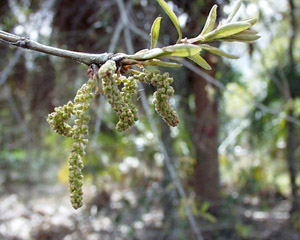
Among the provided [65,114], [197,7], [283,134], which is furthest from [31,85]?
[283,134]

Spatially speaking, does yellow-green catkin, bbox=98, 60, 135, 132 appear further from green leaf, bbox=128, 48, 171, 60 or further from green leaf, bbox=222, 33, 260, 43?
green leaf, bbox=222, 33, 260, 43

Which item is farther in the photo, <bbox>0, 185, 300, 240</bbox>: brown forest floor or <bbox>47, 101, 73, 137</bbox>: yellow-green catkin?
<bbox>0, 185, 300, 240</bbox>: brown forest floor

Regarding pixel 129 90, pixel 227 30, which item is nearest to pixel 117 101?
pixel 129 90

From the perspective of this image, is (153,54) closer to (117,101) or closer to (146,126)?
(117,101)

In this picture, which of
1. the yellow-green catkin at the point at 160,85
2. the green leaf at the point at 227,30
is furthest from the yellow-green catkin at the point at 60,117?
the green leaf at the point at 227,30

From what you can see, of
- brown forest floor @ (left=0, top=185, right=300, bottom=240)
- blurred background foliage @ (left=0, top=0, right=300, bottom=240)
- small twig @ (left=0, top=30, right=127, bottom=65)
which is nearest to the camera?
small twig @ (left=0, top=30, right=127, bottom=65)

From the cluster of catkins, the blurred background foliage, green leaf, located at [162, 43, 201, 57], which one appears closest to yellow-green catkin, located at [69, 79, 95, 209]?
the cluster of catkins

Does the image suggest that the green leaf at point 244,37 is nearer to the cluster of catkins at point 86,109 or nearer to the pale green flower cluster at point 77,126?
the cluster of catkins at point 86,109

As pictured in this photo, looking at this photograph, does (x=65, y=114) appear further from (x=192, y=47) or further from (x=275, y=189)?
(x=275, y=189)
